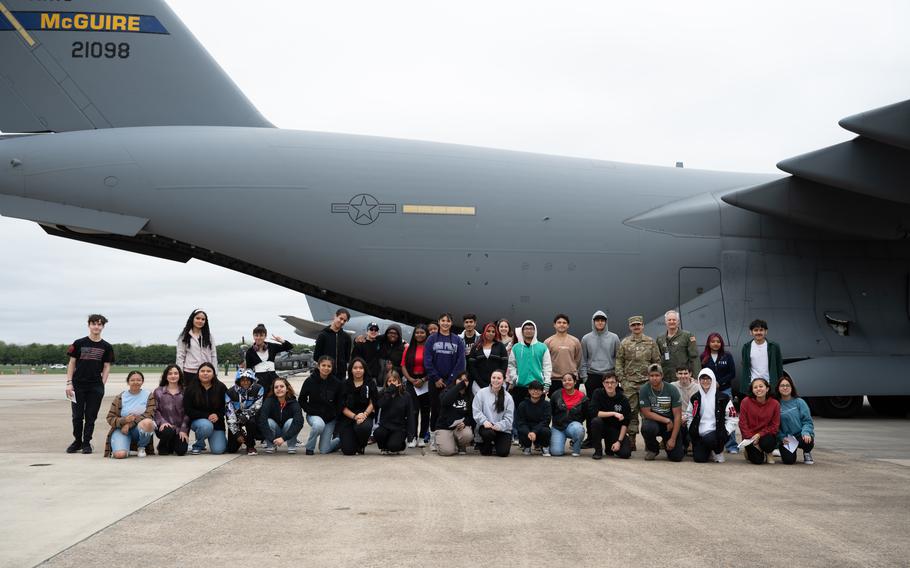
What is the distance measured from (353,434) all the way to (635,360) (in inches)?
124

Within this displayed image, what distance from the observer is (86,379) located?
8.48 metres

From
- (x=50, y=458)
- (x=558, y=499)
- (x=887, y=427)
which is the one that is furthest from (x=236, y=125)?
(x=887, y=427)

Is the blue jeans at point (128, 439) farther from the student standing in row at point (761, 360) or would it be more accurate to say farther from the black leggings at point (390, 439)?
the student standing in row at point (761, 360)

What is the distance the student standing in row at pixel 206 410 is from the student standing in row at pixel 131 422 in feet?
1.26

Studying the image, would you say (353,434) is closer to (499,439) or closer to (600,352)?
(499,439)

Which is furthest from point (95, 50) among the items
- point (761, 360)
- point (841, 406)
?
point (841, 406)

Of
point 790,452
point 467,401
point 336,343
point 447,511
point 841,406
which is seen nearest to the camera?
point 447,511

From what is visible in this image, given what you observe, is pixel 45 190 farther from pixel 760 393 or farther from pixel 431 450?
pixel 760 393

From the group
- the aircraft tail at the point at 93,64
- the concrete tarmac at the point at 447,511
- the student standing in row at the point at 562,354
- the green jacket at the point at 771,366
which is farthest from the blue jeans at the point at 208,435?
the aircraft tail at the point at 93,64

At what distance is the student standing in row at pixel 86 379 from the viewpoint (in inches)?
328

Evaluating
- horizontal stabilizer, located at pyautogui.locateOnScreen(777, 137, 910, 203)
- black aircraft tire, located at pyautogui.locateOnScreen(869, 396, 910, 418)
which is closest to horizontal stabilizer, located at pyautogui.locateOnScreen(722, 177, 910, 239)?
horizontal stabilizer, located at pyautogui.locateOnScreen(777, 137, 910, 203)

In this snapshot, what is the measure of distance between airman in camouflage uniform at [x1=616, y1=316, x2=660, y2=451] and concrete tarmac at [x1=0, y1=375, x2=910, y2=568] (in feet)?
2.90

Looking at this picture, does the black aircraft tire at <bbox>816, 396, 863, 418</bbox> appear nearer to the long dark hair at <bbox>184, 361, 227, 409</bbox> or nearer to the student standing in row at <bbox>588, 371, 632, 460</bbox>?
the student standing in row at <bbox>588, 371, 632, 460</bbox>

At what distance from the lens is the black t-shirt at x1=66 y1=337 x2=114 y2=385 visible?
8.45 meters
